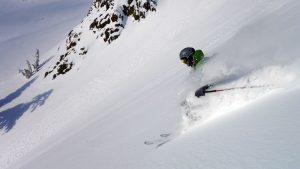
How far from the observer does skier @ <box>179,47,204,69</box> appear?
9.01 metres

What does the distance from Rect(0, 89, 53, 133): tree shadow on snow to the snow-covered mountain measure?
0.49ft

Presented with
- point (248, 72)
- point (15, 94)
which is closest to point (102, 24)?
point (15, 94)

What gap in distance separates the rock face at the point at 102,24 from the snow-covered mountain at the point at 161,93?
117 mm

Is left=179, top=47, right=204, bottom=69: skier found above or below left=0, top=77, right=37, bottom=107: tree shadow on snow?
below

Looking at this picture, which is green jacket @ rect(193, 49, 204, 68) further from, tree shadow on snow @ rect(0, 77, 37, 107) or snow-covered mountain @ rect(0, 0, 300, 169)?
tree shadow on snow @ rect(0, 77, 37, 107)

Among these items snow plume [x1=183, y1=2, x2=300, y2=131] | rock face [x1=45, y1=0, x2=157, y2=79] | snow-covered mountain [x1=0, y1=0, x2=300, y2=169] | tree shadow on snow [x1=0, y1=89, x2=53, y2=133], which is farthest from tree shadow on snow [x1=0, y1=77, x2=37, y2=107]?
snow plume [x1=183, y1=2, x2=300, y2=131]

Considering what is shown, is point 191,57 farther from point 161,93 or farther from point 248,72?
point 161,93

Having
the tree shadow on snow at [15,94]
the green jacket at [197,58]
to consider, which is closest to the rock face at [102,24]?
the tree shadow on snow at [15,94]

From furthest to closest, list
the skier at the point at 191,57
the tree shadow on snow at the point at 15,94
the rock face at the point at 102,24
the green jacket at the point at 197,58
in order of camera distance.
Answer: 1. the tree shadow on snow at the point at 15,94
2. the rock face at the point at 102,24
3. the green jacket at the point at 197,58
4. the skier at the point at 191,57

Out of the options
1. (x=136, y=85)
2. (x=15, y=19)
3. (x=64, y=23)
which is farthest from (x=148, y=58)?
Answer: (x=15, y=19)

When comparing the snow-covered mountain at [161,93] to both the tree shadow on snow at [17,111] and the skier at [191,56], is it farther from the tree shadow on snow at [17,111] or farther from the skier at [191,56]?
the skier at [191,56]

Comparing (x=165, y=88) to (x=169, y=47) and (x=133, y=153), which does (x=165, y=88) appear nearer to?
(x=133, y=153)

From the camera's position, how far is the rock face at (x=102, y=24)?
99.4 feet

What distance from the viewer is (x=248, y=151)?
4.82 meters
